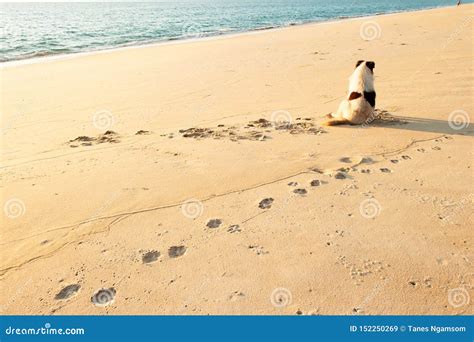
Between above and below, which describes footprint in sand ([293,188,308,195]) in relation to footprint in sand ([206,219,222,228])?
above

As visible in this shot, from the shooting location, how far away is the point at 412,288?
8.66ft

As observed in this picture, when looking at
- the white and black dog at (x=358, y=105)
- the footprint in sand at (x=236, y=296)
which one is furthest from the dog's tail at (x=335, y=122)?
the footprint in sand at (x=236, y=296)

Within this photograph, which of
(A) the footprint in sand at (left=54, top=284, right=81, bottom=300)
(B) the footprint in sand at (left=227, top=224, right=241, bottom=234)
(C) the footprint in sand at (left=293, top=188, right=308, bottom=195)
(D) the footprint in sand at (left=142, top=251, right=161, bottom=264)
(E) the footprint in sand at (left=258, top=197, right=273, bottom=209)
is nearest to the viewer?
(A) the footprint in sand at (left=54, top=284, right=81, bottom=300)

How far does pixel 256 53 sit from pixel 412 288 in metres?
11.8

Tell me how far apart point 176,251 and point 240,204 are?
2.91 ft

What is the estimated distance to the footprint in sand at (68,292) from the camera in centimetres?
273

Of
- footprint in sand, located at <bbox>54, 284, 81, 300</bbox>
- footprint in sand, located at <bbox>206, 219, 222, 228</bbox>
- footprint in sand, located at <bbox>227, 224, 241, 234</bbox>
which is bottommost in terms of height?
footprint in sand, located at <bbox>54, 284, 81, 300</bbox>

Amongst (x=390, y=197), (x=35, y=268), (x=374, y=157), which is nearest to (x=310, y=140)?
(x=374, y=157)

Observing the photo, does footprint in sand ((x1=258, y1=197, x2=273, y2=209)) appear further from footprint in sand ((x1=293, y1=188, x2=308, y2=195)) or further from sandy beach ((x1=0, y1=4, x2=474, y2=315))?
footprint in sand ((x1=293, y1=188, x2=308, y2=195))

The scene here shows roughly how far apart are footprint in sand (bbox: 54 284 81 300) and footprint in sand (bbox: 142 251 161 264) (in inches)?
20.4

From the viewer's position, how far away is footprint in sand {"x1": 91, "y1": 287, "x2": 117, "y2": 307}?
2.66m

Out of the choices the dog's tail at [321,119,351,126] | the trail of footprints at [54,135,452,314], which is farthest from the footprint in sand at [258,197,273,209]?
the dog's tail at [321,119,351,126]
